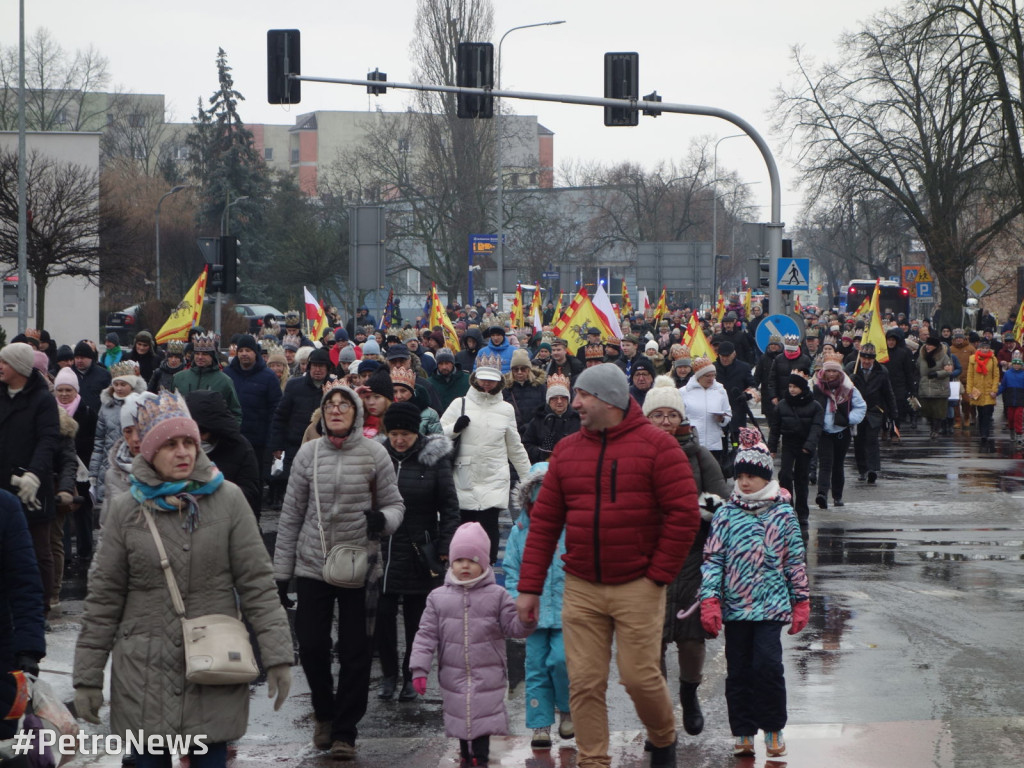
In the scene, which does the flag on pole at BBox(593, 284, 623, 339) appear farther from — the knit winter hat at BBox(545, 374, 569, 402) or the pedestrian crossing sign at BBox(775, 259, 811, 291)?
the knit winter hat at BBox(545, 374, 569, 402)

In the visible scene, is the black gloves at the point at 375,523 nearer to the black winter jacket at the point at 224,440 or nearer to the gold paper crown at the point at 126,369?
the black winter jacket at the point at 224,440

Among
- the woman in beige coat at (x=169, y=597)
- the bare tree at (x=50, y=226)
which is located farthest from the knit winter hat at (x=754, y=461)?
the bare tree at (x=50, y=226)

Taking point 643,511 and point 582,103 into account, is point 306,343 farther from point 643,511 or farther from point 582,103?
point 643,511

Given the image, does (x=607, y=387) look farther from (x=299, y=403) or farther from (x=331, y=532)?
(x=299, y=403)

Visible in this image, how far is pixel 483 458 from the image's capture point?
952cm

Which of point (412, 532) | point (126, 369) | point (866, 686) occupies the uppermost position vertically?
point (126, 369)

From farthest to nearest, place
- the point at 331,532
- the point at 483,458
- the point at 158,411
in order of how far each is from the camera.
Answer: the point at 483,458 < the point at 331,532 < the point at 158,411

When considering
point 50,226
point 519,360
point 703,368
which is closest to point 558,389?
point 703,368

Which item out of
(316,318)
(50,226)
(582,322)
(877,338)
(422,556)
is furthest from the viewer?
(50,226)

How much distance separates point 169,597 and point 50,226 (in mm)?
31162

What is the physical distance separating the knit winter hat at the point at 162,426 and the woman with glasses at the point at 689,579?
9.09ft

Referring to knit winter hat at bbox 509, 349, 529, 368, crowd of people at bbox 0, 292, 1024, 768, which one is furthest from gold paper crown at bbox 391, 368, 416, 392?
knit winter hat at bbox 509, 349, 529, 368

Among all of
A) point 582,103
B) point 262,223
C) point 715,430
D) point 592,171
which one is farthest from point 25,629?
point 592,171

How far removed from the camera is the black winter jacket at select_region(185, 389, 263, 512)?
7.14 m
